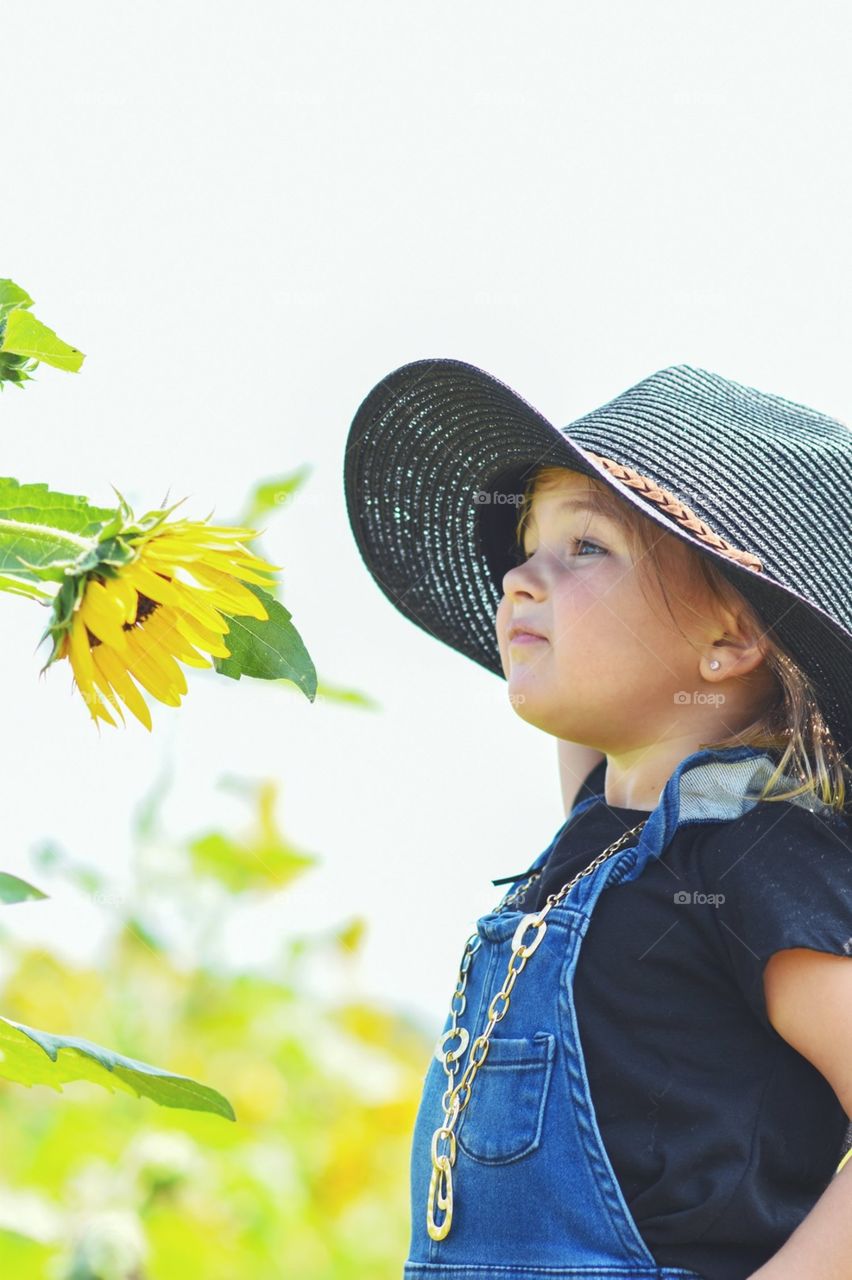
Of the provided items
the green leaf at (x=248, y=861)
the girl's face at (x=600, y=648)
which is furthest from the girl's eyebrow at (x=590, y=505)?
the green leaf at (x=248, y=861)

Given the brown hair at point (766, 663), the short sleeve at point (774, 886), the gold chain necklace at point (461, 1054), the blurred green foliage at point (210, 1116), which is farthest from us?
the blurred green foliage at point (210, 1116)

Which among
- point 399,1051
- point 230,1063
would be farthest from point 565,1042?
point 399,1051

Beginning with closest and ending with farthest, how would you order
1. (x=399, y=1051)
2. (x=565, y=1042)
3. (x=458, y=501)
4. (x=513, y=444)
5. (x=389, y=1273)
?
(x=565, y=1042), (x=513, y=444), (x=458, y=501), (x=389, y=1273), (x=399, y=1051)

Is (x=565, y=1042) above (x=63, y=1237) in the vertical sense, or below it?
above

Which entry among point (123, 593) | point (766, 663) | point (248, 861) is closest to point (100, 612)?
point (123, 593)

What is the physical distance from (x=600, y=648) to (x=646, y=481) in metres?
0.19

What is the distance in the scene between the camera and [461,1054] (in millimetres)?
1637

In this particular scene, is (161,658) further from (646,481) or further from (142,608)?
(646,481)

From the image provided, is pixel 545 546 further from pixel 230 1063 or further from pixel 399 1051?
pixel 399 1051

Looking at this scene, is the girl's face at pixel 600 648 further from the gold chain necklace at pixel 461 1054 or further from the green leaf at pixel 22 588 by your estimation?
the green leaf at pixel 22 588

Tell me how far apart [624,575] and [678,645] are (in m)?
0.10

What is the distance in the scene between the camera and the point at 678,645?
1752 mm

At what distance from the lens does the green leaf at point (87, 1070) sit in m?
1.19

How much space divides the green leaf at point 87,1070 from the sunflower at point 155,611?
0.26 metres
